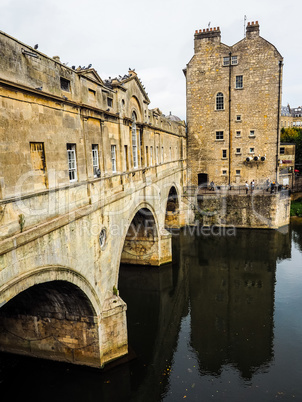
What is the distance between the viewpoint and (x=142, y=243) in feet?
67.1

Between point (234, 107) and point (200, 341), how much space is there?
24.0 m

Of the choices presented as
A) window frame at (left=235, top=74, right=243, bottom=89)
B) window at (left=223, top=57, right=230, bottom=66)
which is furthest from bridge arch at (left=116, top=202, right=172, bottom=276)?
window at (left=223, top=57, right=230, bottom=66)

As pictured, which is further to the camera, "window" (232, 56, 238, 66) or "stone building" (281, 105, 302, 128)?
"stone building" (281, 105, 302, 128)

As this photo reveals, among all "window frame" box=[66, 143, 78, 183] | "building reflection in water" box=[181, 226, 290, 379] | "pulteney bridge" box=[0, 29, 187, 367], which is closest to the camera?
"pulteney bridge" box=[0, 29, 187, 367]

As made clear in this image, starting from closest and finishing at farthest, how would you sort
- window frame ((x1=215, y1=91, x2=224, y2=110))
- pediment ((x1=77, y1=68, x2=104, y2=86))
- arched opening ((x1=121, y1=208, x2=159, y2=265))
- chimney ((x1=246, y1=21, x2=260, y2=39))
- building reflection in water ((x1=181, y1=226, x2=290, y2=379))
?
pediment ((x1=77, y1=68, x2=104, y2=86)), building reflection in water ((x1=181, y1=226, x2=290, y2=379)), arched opening ((x1=121, y1=208, x2=159, y2=265)), chimney ((x1=246, y1=21, x2=260, y2=39)), window frame ((x1=215, y1=91, x2=224, y2=110))

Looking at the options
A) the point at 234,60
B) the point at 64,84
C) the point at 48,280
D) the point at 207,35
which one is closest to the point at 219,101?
the point at 234,60

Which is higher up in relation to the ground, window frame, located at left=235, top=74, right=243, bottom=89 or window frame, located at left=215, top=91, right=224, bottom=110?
window frame, located at left=235, top=74, right=243, bottom=89

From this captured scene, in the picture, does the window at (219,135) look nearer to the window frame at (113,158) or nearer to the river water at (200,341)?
the river water at (200,341)

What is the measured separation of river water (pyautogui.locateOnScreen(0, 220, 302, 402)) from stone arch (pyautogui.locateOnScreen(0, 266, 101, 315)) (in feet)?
10.2

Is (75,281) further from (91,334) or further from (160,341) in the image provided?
(160,341)

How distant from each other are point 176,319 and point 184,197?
1535 cm

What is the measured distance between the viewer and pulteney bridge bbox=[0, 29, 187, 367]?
626 centimetres

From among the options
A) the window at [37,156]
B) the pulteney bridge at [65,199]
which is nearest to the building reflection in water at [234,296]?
the pulteney bridge at [65,199]

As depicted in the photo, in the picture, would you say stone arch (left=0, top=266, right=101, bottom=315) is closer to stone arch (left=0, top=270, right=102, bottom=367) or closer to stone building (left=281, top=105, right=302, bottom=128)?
stone arch (left=0, top=270, right=102, bottom=367)
